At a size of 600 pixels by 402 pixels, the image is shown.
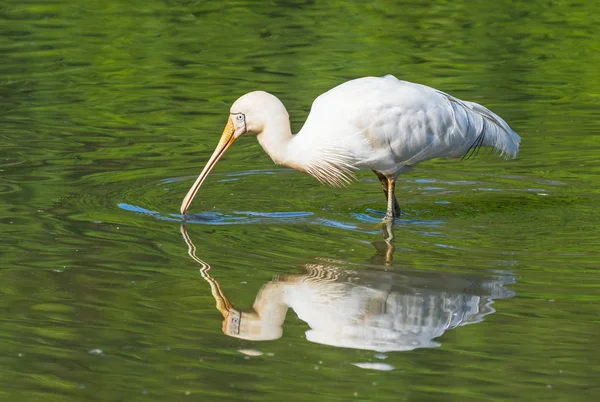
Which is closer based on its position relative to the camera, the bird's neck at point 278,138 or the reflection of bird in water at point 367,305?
the reflection of bird in water at point 367,305

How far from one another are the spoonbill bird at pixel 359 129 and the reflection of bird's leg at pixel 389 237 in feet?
0.43

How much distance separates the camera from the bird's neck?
1068 cm

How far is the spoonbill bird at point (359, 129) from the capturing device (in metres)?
10.7

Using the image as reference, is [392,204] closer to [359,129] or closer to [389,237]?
[389,237]

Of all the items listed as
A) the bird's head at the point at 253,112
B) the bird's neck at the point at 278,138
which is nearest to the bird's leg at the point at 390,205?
the bird's neck at the point at 278,138

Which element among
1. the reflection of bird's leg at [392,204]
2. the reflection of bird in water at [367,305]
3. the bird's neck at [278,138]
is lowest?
the reflection of bird in water at [367,305]

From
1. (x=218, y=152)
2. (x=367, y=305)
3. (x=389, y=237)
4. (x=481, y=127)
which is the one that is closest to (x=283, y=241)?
(x=389, y=237)

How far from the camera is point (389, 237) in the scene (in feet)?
34.7

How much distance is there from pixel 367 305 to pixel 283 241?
191 centimetres

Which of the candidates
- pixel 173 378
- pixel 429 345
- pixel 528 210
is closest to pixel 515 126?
pixel 528 210

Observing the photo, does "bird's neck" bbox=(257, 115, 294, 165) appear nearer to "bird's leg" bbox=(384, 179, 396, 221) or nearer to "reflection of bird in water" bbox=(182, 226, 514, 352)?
"bird's leg" bbox=(384, 179, 396, 221)

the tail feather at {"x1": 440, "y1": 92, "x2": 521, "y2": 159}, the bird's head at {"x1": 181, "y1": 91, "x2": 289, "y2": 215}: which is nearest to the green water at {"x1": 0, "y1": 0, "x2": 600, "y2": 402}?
the tail feather at {"x1": 440, "y1": 92, "x2": 521, "y2": 159}

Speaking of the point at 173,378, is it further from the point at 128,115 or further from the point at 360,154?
the point at 128,115

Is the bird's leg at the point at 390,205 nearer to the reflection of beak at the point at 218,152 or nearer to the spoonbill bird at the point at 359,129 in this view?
the spoonbill bird at the point at 359,129
